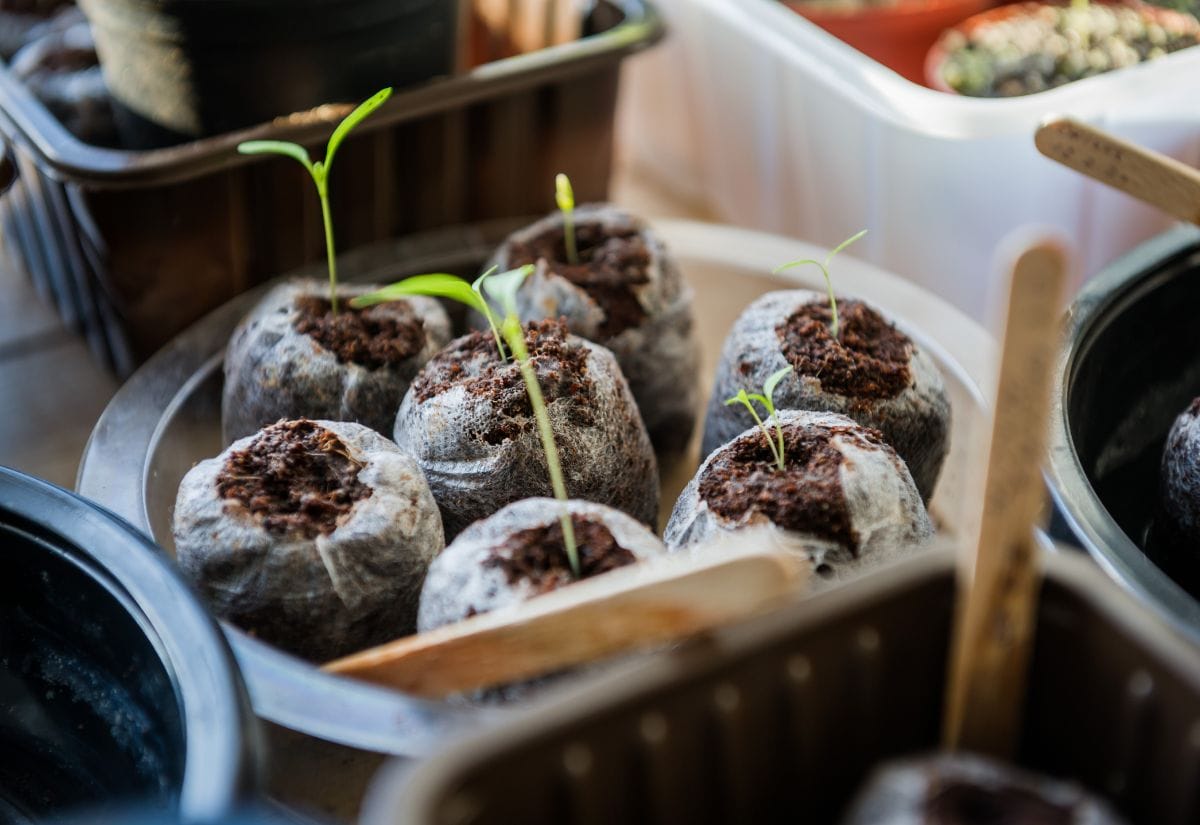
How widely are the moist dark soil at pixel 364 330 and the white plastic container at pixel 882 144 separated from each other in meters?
0.46

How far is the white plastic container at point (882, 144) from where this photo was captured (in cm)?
100

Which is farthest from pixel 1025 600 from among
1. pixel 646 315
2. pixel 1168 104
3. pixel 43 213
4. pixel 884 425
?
pixel 43 213

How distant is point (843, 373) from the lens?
751mm

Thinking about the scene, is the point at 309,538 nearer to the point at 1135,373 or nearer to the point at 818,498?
the point at 818,498

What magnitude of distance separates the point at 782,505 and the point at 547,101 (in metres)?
0.54

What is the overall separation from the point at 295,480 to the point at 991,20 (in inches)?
36.5

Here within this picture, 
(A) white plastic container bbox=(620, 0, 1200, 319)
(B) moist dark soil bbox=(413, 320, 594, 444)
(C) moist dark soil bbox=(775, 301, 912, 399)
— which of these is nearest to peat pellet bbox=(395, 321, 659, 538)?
(B) moist dark soil bbox=(413, 320, 594, 444)

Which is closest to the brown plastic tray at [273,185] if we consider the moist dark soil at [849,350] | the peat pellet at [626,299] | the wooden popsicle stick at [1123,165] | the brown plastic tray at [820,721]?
the peat pellet at [626,299]

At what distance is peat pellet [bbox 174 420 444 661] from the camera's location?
0.65 meters

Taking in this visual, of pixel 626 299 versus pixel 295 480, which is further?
pixel 626 299

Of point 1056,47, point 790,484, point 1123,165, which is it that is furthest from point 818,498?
point 1056,47

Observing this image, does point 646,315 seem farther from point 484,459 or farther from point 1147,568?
point 1147,568

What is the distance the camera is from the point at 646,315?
866 millimetres

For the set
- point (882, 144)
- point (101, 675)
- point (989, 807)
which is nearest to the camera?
point (989, 807)
